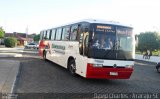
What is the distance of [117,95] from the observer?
31.1 ft

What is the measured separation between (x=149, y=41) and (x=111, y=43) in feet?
123

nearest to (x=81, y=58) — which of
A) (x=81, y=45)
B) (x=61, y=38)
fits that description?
(x=81, y=45)

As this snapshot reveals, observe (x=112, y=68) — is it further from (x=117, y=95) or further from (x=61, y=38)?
(x=61, y=38)

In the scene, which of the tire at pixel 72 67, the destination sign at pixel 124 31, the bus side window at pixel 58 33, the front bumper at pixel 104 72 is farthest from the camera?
the bus side window at pixel 58 33

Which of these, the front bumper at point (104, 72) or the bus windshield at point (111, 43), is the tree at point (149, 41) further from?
the front bumper at point (104, 72)

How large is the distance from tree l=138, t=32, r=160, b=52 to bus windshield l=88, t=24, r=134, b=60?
36.7m

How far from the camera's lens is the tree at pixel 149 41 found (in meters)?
47.2

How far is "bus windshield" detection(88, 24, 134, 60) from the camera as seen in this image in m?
11.5

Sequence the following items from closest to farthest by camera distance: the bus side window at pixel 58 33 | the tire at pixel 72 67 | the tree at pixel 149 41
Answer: the tire at pixel 72 67 → the bus side window at pixel 58 33 → the tree at pixel 149 41

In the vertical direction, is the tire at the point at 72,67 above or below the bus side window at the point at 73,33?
below

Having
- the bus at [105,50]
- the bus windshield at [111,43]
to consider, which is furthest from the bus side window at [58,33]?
the bus windshield at [111,43]

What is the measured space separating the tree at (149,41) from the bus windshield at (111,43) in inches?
1445

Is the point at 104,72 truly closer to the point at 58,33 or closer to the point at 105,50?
the point at 105,50

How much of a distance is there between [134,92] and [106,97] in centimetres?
168
